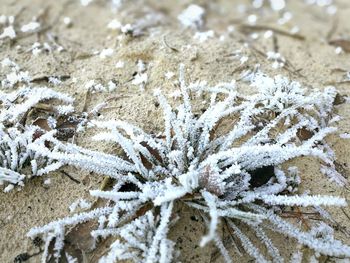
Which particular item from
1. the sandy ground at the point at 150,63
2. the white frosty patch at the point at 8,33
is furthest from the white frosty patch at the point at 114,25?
the white frosty patch at the point at 8,33

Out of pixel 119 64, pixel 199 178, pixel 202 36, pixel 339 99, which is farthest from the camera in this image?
pixel 202 36

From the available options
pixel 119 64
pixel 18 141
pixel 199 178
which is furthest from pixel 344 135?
pixel 18 141

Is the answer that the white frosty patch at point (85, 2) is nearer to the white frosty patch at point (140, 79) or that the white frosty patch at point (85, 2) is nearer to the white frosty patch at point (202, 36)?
the white frosty patch at point (202, 36)

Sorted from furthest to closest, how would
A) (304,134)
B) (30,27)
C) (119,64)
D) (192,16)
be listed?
(192,16)
(30,27)
(119,64)
(304,134)

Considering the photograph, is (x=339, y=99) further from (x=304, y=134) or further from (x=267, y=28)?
(x=267, y=28)

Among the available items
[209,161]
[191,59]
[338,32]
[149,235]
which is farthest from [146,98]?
[338,32]

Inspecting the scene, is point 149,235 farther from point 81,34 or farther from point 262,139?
point 81,34
